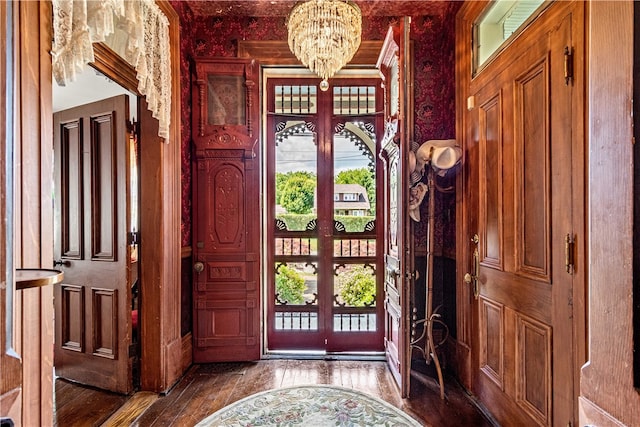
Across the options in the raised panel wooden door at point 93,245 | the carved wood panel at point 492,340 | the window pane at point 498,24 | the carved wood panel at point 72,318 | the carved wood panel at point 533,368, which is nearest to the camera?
the carved wood panel at point 533,368

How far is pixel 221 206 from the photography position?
309cm

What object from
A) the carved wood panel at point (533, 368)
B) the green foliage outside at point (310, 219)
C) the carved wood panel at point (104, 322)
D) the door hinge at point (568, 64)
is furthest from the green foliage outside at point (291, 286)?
the door hinge at point (568, 64)

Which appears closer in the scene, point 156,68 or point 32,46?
point 32,46

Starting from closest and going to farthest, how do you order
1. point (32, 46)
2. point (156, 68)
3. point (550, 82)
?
point (32, 46), point (550, 82), point (156, 68)

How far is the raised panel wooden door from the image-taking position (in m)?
2.52

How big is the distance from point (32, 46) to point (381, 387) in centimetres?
295

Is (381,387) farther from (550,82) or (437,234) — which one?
(550,82)

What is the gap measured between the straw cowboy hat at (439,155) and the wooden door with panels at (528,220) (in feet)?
0.48

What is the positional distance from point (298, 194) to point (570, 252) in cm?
228

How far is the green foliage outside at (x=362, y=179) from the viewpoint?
10.9 ft

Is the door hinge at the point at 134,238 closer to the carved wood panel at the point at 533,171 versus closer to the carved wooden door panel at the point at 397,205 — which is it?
the carved wooden door panel at the point at 397,205

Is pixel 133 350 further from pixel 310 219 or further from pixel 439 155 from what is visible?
pixel 439 155

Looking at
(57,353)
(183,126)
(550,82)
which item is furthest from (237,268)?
(550,82)

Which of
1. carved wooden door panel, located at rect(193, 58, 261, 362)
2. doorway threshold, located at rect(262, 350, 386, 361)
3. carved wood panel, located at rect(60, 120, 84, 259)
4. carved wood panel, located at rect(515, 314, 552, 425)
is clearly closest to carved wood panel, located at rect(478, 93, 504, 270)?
carved wood panel, located at rect(515, 314, 552, 425)
